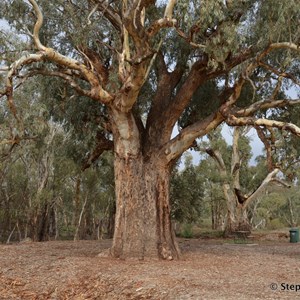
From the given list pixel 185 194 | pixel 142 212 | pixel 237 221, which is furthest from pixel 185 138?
pixel 237 221

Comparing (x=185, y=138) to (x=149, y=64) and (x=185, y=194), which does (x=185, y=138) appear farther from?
(x=185, y=194)

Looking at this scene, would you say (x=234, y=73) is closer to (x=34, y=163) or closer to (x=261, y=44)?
(x=261, y=44)

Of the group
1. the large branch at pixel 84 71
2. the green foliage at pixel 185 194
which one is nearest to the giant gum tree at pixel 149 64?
the large branch at pixel 84 71

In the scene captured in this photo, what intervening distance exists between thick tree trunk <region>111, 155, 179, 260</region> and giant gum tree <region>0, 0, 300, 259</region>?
0.02 metres

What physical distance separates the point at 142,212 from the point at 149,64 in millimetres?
3500

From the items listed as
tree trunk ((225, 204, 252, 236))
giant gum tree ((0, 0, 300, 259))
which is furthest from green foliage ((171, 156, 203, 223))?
giant gum tree ((0, 0, 300, 259))

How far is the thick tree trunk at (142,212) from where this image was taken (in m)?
10.1

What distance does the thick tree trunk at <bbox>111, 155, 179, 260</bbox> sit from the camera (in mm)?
10141

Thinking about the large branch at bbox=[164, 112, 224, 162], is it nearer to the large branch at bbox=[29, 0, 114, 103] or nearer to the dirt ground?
the large branch at bbox=[29, 0, 114, 103]

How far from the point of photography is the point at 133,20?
869 centimetres

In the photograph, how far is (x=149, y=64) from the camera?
9.70 metres

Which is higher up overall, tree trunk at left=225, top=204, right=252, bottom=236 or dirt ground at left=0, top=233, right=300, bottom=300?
tree trunk at left=225, top=204, right=252, bottom=236

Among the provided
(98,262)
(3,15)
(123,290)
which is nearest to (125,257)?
(98,262)

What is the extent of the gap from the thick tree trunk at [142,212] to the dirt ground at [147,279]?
50 centimetres
